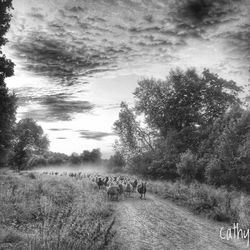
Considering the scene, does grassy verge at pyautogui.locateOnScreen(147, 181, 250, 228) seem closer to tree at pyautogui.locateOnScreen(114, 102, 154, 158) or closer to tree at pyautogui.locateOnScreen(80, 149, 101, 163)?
tree at pyautogui.locateOnScreen(114, 102, 154, 158)

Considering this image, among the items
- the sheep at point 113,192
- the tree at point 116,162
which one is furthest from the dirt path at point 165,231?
the tree at point 116,162

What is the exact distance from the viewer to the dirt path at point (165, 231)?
10.2 meters

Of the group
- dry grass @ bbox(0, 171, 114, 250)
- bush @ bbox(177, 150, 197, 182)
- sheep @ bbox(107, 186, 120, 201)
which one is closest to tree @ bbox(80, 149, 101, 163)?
bush @ bbox(177, 150, 197, 182)

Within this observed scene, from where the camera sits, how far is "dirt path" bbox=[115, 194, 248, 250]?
1021 centimetres

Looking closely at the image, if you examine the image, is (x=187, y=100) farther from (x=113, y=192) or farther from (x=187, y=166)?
(x=113, y=192)

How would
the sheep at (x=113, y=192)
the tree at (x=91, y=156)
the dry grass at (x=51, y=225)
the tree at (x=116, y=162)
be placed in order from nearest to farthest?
the dry grass at (x=51, y=225), the sheep at (x=113, y=192), the tree at (x=116, y=162), the tree at (x=91, y=156)

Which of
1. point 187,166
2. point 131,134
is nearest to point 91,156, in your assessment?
point 131,134

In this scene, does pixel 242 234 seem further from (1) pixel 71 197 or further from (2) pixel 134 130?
(2) pixel 134 130

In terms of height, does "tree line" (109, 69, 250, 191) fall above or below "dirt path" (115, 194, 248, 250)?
above

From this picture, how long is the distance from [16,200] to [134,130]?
38.5 meters

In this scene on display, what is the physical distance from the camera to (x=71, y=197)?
18.2 meters

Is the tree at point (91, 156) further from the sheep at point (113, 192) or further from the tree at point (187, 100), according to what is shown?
the sheep at point (113, 192)

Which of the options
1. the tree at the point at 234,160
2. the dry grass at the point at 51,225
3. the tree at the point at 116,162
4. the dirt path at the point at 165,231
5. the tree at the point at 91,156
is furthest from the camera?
the tree at the point at 91,156

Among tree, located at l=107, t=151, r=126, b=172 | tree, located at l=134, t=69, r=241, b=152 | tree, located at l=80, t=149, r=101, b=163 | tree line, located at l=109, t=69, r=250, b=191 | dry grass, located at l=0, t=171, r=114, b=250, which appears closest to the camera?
dry grass, located at l=0, t=171, r=114, b=250
